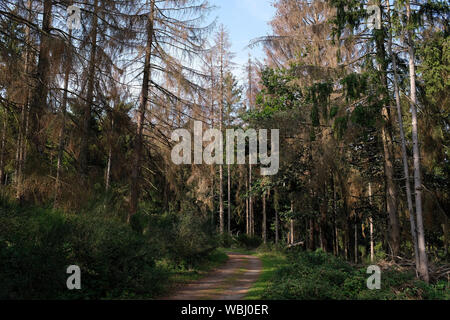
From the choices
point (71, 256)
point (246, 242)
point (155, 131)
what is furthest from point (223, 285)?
point (246, 242)

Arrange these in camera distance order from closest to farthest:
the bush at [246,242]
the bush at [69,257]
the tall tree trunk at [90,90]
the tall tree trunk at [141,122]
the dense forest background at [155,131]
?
the bush at [69,257] < the dense forest background at [155,131] < the tall tree trunk at [90,90] < the tall tree trunk at [141,122] < the bush at [246,242]

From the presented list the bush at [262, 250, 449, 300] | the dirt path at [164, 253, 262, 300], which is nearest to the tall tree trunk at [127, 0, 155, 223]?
the dirt path at [164, 253, 262, 300]

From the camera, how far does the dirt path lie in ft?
26.4

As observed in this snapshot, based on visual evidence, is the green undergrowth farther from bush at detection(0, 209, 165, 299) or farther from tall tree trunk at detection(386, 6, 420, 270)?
tall tree trunk at detection(386, 6, 420, 270)

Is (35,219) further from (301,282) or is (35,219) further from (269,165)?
(269,165)

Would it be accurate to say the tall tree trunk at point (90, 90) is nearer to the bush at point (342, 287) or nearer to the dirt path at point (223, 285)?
the dirt path at point (223, 285)

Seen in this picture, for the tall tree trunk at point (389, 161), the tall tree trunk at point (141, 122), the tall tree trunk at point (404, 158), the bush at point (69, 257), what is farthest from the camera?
the tall tree trunk at point (141, 122)

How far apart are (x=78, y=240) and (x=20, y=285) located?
1.45m

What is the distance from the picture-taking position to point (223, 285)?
9.70 metres

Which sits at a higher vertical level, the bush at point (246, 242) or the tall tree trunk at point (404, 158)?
the tall tree trunk at point (404, 158)

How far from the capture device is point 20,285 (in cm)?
572

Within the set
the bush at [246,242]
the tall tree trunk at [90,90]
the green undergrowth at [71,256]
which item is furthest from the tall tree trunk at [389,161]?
the bush at [246,242]

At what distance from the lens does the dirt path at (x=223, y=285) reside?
26.4 feet

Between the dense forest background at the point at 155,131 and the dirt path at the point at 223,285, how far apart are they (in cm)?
90
